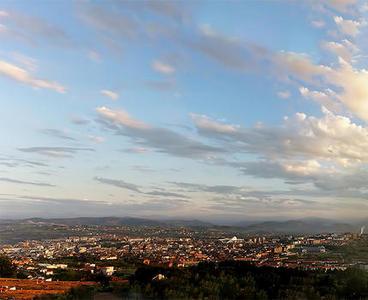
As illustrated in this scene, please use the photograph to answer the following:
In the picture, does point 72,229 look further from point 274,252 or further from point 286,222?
point 274,252

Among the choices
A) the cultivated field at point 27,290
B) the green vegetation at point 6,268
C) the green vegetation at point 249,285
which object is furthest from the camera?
the green vegetation at point 6,268

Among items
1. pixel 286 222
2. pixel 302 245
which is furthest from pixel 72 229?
pixel 302 245

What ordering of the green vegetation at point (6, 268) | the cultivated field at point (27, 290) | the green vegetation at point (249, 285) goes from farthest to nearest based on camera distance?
the green vegetation at point (6, 268)
the cultivated field at point (27, 290)
the green vegetation at point (249, 285)

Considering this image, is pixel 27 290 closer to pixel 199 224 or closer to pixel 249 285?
pixel 249 285

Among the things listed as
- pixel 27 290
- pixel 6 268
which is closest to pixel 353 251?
pixel 27 290

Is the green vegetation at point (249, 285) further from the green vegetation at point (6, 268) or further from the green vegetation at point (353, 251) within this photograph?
the green vegetation at point (6, 268)

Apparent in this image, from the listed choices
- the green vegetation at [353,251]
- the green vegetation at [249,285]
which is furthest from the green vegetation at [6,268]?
the green vegetation at [353,251]

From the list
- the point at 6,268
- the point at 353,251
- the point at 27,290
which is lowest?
the point at 6,268

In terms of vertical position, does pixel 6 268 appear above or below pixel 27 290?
below

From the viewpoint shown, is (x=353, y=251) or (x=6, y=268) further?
(x=353, y=251)

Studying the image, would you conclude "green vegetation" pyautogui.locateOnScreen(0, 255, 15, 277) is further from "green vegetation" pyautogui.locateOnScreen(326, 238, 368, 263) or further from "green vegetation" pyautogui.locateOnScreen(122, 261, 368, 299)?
"green vegetation" pyautogui.locateOnScreen(326, 238, 368, 263)

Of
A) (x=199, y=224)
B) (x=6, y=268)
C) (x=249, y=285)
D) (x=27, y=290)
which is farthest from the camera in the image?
(x=199, y=224)
